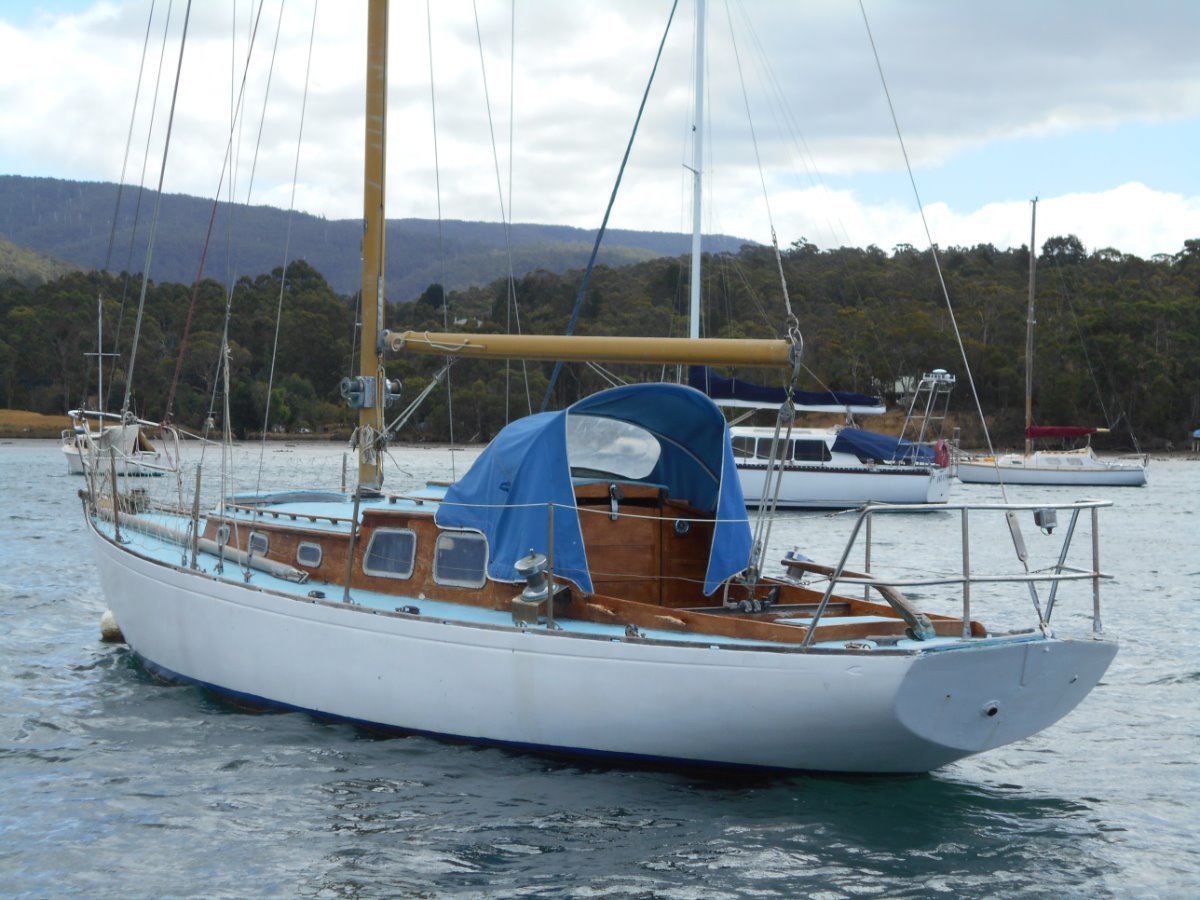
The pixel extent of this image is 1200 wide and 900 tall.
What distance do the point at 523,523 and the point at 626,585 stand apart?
127 cm

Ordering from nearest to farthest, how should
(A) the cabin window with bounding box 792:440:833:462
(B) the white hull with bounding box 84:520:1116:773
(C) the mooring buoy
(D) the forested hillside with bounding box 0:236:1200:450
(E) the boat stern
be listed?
1. (E) the boat stern
2. (B) the white hull with bounding box 84:520:1116:773
3. (C) the mooring buoy
4. (A) the cabin window with bounding box 792:440:833:462
5. (D) the forested hillside with bounding box 0:236:1200:450

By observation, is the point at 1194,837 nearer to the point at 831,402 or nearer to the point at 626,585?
the point at 626,585

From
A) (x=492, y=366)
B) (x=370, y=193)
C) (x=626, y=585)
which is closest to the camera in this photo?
(x=626, y=585)

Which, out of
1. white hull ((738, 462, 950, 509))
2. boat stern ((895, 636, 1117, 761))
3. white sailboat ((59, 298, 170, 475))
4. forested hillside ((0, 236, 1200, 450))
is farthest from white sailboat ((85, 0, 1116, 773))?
forested hillside ((0, 236, 1200, 450))

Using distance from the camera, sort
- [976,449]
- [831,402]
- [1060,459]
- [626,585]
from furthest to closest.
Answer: [976,449] → [1060,459] → [831,402] → [626,585]

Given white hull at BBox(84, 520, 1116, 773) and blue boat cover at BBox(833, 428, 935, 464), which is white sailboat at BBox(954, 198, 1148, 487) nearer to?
blue boat cover at BBox(833, 428, 935, 464)

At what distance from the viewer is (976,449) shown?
78.1 m

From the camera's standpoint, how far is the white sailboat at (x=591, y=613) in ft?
28.4

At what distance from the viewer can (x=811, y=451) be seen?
3953 centimetres

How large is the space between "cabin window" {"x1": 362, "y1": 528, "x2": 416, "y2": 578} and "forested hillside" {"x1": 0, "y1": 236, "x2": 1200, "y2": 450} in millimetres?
42123

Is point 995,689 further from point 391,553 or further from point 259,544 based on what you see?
point 259,544

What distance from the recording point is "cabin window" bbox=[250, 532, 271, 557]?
39.9 feet

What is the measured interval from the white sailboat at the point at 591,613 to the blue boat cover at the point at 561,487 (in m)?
0.02

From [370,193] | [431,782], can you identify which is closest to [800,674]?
[431,782]
